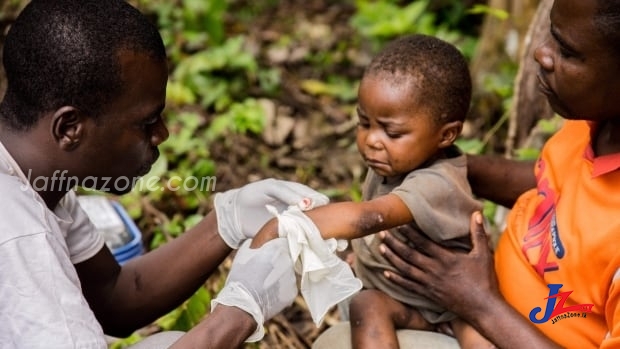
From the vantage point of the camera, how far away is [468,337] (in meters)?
2.24

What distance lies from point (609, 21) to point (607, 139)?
37 cm

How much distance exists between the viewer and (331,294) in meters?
2.08

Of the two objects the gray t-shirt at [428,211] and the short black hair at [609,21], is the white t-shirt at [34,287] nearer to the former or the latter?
the gray t-shirt at [428,211]

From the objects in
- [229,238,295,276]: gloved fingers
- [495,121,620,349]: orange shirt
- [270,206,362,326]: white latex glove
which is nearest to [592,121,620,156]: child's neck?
[495,121,620,349]: orange shirt

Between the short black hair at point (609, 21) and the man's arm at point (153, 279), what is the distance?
118 centimetres

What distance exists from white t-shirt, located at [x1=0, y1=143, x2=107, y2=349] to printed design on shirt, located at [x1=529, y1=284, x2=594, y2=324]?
1.10 m

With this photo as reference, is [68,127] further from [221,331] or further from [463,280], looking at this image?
[463,280]

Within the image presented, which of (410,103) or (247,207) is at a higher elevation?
(410,103)

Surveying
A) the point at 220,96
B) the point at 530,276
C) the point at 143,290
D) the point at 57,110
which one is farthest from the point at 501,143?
the point at 57,110

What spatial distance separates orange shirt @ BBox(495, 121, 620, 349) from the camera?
190 cm

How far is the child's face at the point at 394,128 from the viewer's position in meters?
2.23

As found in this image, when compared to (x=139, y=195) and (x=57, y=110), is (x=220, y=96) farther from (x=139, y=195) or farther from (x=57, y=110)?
(x=57, y=110)

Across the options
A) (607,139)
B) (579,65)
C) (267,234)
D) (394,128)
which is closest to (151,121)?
(267,234)

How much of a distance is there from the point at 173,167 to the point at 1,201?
2244 millimetres
